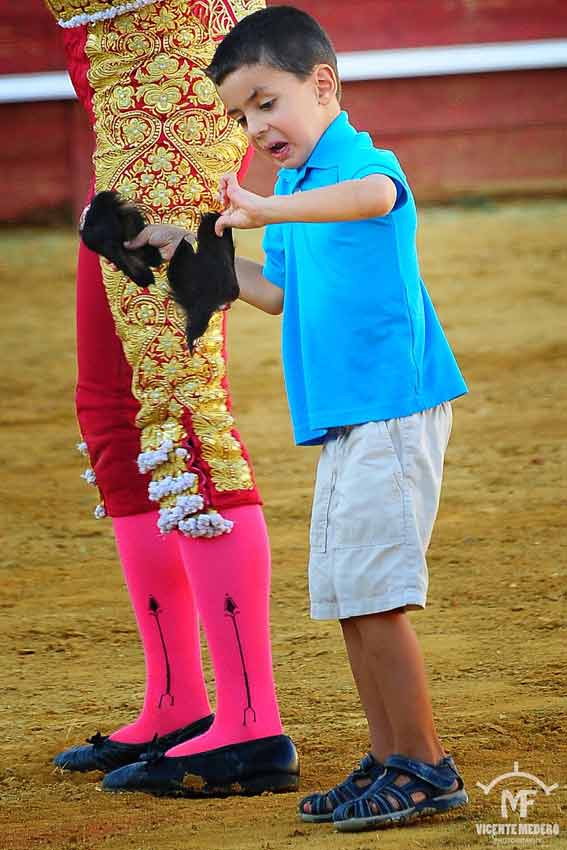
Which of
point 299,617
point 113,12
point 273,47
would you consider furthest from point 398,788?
point 299,617

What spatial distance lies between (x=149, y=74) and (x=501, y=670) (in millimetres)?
1178

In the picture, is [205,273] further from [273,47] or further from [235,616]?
[235,616]

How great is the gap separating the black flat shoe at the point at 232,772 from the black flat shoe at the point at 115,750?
100mm

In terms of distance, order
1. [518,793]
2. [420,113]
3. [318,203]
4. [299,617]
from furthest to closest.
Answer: [420,113]
[299,617]
[518,793]
[318,203]

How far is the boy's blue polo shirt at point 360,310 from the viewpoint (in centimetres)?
187

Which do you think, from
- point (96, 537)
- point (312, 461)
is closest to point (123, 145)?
point (96, 537)

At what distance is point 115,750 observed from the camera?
2252 mm

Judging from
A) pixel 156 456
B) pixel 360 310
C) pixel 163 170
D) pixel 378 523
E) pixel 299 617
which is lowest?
pixel 299 617

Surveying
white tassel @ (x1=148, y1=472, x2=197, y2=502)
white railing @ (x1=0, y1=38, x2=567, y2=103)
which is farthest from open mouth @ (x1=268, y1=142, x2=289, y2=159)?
white railing @ (x1=0, y1=38, x2=567, y2=103)

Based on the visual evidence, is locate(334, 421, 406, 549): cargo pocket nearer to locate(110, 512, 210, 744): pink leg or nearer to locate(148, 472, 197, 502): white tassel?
locate(148, 472, 197, 502): white tassel

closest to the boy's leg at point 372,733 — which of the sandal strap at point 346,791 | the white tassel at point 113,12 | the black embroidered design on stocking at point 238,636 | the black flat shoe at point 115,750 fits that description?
the sandal strap at point 346,791

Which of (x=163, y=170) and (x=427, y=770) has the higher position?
(x=163, y=170)

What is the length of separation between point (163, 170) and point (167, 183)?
18 millimetres

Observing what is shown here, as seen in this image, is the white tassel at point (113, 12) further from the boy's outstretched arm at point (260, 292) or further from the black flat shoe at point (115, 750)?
the black flat shoe at point (115, 750)
